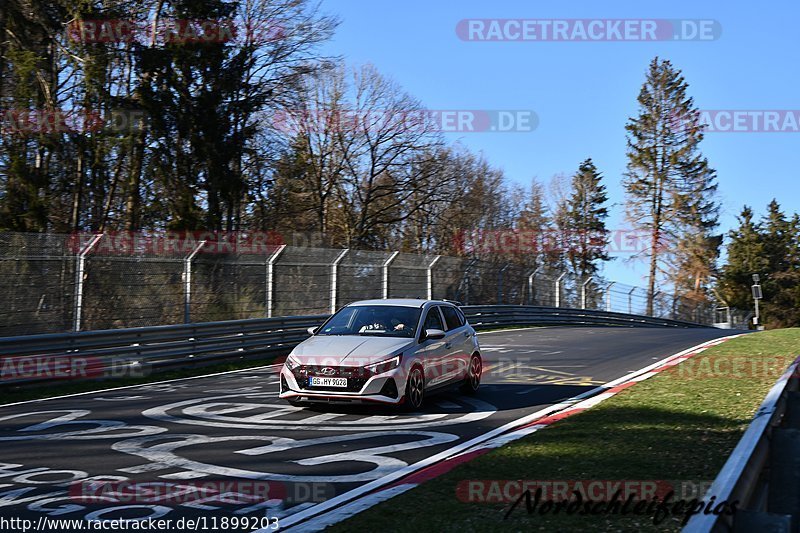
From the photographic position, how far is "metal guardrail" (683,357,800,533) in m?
3.92

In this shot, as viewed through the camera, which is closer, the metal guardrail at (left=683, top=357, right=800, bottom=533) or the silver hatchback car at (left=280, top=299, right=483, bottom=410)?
the metal guardrail at (left=683, top=357, right=800, bottom=533)

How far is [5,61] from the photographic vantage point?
28.0 m

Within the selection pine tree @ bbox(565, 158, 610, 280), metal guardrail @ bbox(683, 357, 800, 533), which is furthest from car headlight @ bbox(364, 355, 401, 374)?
pine tree @ bbox(565, 158, 610, 280)

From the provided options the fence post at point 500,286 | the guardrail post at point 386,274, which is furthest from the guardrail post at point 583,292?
the guardrail post at point 386,274

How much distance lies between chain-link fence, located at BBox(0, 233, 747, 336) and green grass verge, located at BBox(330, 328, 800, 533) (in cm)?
1024

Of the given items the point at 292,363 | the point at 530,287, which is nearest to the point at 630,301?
the point at 530,287

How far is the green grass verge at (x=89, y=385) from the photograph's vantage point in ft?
43.4

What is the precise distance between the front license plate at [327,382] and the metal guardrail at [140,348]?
19.0ft

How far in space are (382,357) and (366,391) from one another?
49cm

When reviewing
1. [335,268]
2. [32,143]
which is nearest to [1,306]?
[335,268]

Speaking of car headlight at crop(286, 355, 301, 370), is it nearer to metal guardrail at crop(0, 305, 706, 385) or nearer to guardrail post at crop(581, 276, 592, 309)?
metal guardrail at crop(0, 305, 706, 385)

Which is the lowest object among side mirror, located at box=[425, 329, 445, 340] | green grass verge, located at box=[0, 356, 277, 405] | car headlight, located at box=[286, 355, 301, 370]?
green grass verge, located at box=[0, 356, 277, 405]

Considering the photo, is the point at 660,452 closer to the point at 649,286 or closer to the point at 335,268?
the point at 335,268

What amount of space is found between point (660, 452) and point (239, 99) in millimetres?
29044
